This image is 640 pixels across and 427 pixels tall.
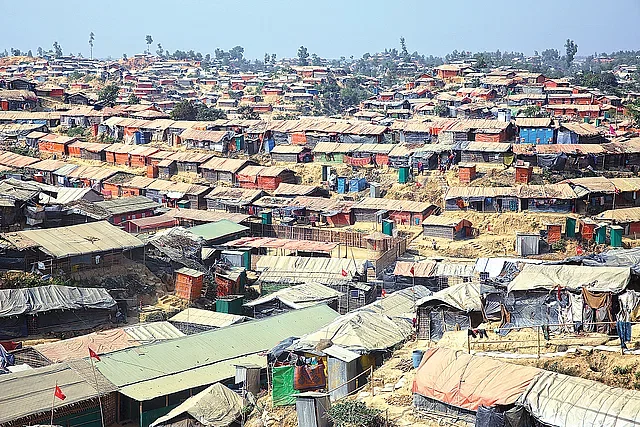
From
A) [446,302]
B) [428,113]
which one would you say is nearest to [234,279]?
[446,302]

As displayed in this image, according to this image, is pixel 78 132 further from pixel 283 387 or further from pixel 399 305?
pixel 283 387

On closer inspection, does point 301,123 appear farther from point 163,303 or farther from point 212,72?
point 212,72

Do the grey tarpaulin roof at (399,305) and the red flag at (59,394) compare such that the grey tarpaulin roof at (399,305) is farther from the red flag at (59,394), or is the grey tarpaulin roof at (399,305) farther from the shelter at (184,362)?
the red flag at (59,394)

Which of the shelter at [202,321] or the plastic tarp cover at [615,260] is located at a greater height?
the plastic tarp cover at [615,260]

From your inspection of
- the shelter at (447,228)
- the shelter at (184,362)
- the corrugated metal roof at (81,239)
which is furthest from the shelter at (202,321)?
the shelter at (447,228)

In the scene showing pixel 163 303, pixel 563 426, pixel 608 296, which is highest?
pixel 608 296

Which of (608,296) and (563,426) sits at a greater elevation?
(608,296)
